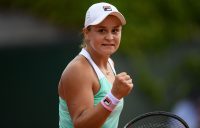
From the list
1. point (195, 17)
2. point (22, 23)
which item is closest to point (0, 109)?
point (22, 23)

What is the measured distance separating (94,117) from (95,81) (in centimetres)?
29

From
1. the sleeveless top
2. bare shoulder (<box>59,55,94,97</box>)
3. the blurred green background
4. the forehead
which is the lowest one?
the blurred green background

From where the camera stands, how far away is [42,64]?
8.24 m

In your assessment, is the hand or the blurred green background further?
the blurred green background

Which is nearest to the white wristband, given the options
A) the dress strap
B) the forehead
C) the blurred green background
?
the dress strap

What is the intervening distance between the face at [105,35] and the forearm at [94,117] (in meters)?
0.38

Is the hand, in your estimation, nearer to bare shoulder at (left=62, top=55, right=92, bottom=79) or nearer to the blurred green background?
bare shoulder at (left=62, top=55, right=92, bottom=79)

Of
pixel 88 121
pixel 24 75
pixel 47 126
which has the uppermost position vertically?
pixel 88 121

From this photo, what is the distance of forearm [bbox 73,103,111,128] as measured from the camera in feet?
12.6

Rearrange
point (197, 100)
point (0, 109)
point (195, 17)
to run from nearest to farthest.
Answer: point (0, 109), point (197, 100), point (195, 17)

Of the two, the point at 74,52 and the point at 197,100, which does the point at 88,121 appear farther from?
the point at 197,100

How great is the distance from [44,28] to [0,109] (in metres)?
1.03

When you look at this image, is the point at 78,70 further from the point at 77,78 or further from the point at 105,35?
the point at 105,35

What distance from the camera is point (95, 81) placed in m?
4.07
